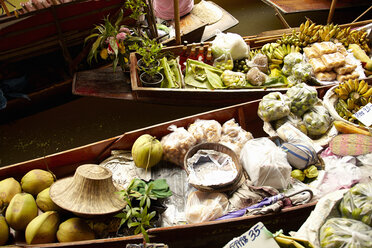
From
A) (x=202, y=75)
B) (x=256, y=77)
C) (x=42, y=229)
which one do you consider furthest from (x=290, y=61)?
(x=42, y=229)

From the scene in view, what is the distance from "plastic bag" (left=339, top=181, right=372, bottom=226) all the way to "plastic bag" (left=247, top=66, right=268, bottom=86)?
2.24 m

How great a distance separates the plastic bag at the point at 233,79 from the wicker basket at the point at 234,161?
4.44ft

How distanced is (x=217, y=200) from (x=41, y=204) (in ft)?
4.58

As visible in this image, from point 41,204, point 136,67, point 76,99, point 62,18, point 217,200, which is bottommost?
point 217,200

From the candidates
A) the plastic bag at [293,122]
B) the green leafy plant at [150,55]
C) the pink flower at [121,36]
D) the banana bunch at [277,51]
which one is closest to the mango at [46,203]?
the green leafy plant at [150,55]

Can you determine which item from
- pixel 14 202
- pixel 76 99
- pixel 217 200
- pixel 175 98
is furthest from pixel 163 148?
pixel 76 99

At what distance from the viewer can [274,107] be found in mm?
2758

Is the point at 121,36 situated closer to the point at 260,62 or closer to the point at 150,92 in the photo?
the point at 150,92

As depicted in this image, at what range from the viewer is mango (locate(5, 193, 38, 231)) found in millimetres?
2047

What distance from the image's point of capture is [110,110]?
4.12 meters

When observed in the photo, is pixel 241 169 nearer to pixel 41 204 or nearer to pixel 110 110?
pixel 41 204

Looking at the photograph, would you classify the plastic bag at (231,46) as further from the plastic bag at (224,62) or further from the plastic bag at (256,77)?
the plastic bag at (256,77)

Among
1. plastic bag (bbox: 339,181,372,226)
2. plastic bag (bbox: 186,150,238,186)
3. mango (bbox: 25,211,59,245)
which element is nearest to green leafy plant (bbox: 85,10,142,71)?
plastic bag (bbox: 186,150,238,186)

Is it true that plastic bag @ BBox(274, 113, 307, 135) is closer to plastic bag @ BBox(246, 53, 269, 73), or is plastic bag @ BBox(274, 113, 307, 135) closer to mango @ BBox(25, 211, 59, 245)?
plastic bag @ BBox(246, 53, 269, 73)
